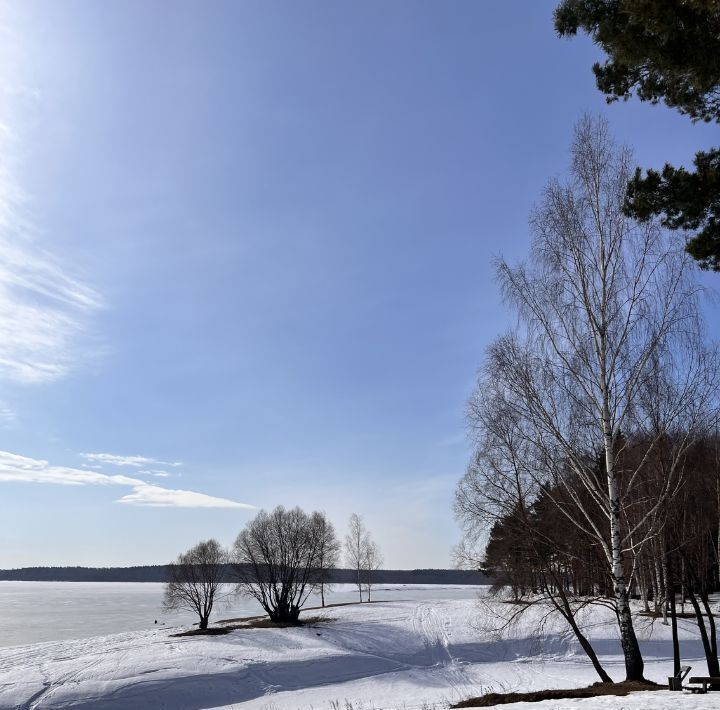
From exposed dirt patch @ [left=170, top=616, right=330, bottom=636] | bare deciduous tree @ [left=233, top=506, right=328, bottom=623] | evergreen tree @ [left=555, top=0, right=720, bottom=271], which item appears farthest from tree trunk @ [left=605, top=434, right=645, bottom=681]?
bare deciduous tree @ [left=233, top=506, right=328, bottom=623]

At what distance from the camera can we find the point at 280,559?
48.7 metres

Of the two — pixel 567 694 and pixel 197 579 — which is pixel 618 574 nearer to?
pixel 567 694

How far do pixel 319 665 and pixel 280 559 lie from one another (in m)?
18.7

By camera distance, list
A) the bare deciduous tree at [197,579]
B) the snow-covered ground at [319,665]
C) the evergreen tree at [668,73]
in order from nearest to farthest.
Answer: the evergreen tree at [668,73] → the snow-covered ground at [319,665] → the bare deciduous tree at [197,579]

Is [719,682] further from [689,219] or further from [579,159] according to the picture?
[579,159]

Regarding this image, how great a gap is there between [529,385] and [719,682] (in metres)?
7.63

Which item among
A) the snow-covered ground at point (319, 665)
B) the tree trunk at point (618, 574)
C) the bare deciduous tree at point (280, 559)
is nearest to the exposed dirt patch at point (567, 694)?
the tree trunk at point (618, 574)

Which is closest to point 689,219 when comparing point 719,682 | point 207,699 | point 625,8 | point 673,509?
point 625,8

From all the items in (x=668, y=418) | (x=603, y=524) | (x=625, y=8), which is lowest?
(x=603, y=524)

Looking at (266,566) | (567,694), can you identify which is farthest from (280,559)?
(567,694)

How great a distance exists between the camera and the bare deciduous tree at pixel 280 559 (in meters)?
46.0

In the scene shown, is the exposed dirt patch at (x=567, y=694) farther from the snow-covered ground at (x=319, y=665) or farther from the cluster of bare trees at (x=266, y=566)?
the cluster of bare trees at (x=266, y=566)

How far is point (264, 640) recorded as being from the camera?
36.2 m

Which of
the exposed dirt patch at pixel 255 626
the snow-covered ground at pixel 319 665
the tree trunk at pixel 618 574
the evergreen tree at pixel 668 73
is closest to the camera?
the evergreen tree at pixel 668 73
